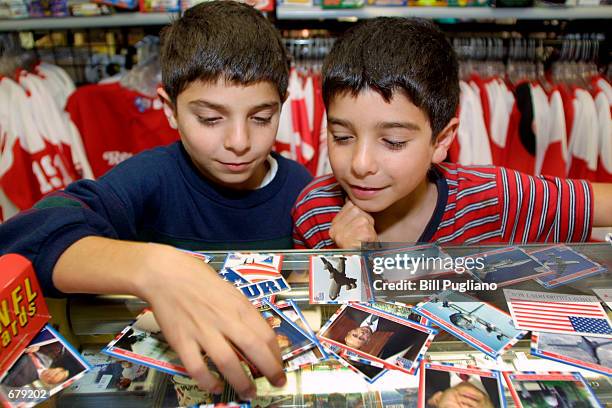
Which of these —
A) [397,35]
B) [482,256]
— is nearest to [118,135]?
[397,35]

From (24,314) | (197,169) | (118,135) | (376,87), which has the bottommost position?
(118,135)

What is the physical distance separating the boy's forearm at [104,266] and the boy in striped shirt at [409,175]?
16.8 inches

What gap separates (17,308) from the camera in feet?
1.76

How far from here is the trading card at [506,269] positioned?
2.03ft

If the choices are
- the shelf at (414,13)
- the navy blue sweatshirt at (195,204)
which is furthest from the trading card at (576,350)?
the shelf at (414,13)

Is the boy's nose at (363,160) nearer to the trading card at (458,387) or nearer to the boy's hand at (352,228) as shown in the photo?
the boy's hand at (352,228)

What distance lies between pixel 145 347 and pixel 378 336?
0.86ft

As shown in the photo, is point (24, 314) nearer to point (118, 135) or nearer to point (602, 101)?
point (118, 135)

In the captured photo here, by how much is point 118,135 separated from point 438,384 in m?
1.83

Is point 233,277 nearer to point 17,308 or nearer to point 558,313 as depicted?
point 17,308

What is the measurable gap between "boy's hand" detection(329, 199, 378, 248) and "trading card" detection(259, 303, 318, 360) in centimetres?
35

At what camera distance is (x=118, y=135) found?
2004 millimetres

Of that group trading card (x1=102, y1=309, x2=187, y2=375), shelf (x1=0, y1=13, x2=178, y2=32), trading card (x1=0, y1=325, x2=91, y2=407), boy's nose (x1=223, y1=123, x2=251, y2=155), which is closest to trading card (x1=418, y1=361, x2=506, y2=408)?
trading card (x1=102, y1=309, x2=187, y2=375)

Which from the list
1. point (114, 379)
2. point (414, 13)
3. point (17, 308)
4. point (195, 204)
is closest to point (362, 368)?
point (114, 379)
